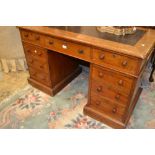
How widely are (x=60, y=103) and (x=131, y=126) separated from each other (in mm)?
816

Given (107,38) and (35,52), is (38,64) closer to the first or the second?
(35,52)

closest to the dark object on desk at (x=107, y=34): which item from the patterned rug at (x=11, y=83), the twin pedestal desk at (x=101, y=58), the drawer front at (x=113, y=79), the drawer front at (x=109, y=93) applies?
the twin pedestal desk at (x=101, y=58)

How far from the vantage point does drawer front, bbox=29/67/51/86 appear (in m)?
1.91

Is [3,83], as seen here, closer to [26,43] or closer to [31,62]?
[31,62]

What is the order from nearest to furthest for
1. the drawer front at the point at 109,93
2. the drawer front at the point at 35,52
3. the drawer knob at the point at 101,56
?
the drawer knob at the point at 101,56 → the drawer front at the point at 109,93 → the drawer front at the point at 35,52

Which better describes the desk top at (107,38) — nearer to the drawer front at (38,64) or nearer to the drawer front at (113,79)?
the drawer front at (113,79)

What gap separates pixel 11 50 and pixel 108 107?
1609 millimetres

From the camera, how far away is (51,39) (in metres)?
1.51

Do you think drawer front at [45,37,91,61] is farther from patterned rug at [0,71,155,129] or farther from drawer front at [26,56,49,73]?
patterned rug at [0,71,155,129]

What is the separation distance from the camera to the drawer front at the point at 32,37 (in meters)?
1.60

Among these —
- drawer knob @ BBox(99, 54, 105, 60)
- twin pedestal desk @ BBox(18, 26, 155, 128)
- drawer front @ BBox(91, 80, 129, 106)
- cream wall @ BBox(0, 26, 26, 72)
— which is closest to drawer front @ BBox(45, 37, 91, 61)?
twin pedestal desk @ BBox(18, 26, 155, 128)

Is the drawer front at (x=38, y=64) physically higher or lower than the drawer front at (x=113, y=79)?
lower

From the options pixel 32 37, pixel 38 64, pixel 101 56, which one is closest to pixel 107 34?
pixel 101 56

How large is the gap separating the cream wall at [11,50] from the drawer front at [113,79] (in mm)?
1373
